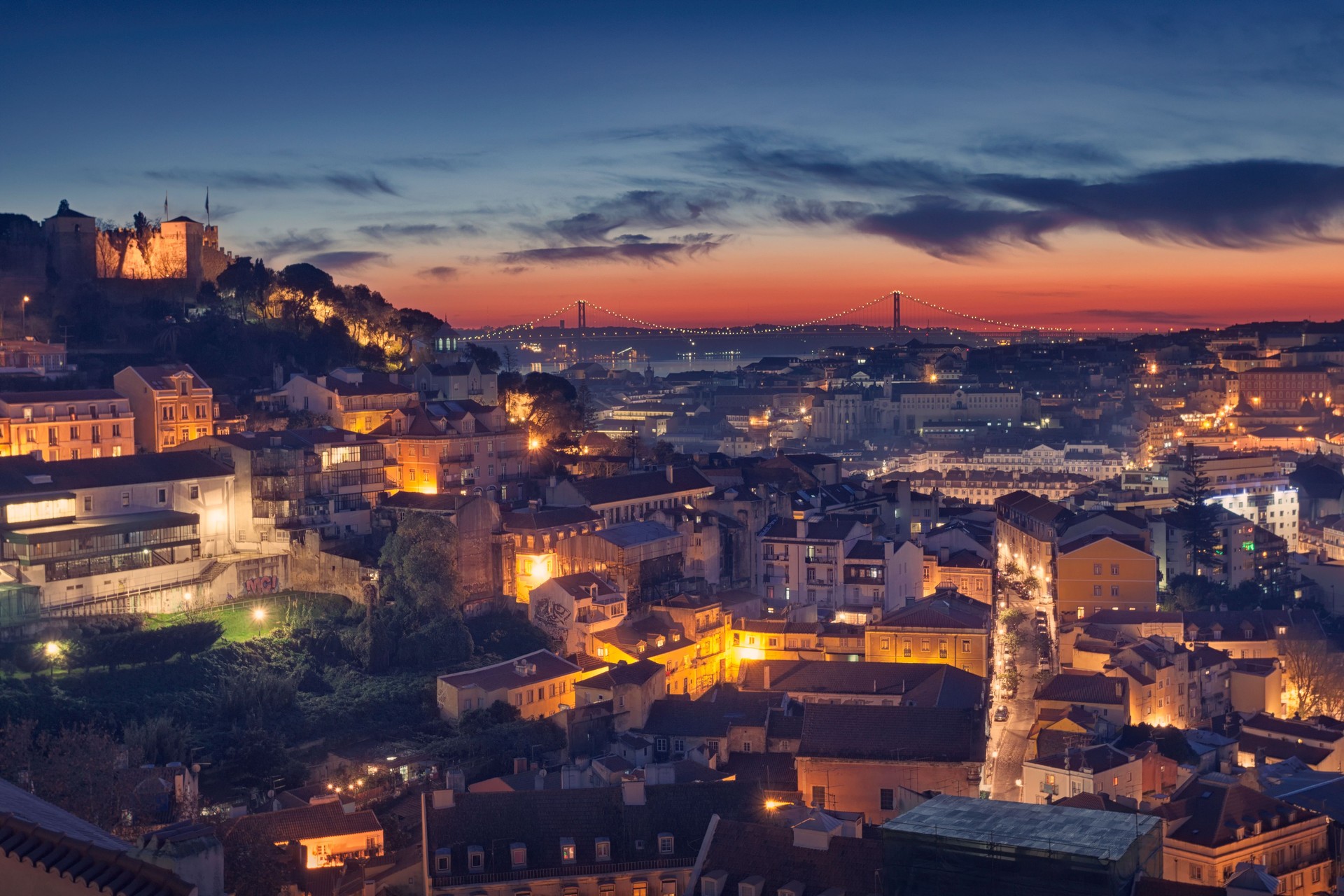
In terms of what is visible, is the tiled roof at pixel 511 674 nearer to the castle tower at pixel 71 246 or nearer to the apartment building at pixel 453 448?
the apartment building at pixel 453 448

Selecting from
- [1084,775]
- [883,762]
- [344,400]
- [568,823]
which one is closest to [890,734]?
[883,762]

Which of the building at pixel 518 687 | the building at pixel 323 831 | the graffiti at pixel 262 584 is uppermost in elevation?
the graffiti at pixel 262 584

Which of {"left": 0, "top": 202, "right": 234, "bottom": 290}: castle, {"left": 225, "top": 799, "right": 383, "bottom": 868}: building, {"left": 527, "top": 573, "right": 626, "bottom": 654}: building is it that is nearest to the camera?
{"left": 225, "top": 799, "right": 383, "bottom": 868}: building

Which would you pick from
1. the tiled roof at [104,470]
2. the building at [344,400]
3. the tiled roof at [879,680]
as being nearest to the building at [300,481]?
the tiled roof at [104,470]

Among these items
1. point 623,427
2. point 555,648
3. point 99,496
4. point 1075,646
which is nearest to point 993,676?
point 1075,646

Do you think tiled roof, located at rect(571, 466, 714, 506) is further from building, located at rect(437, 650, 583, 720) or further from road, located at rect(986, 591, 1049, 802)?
road, located at rect(986, 591, 1049, 802)

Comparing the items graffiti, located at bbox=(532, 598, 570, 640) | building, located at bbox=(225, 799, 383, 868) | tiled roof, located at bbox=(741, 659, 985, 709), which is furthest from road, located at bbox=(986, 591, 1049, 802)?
building, located at bbox=(225, 799, 383, 868)

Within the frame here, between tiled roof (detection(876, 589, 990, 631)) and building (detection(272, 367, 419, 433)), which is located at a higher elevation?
building (detection(272, 367, 419, 433))
